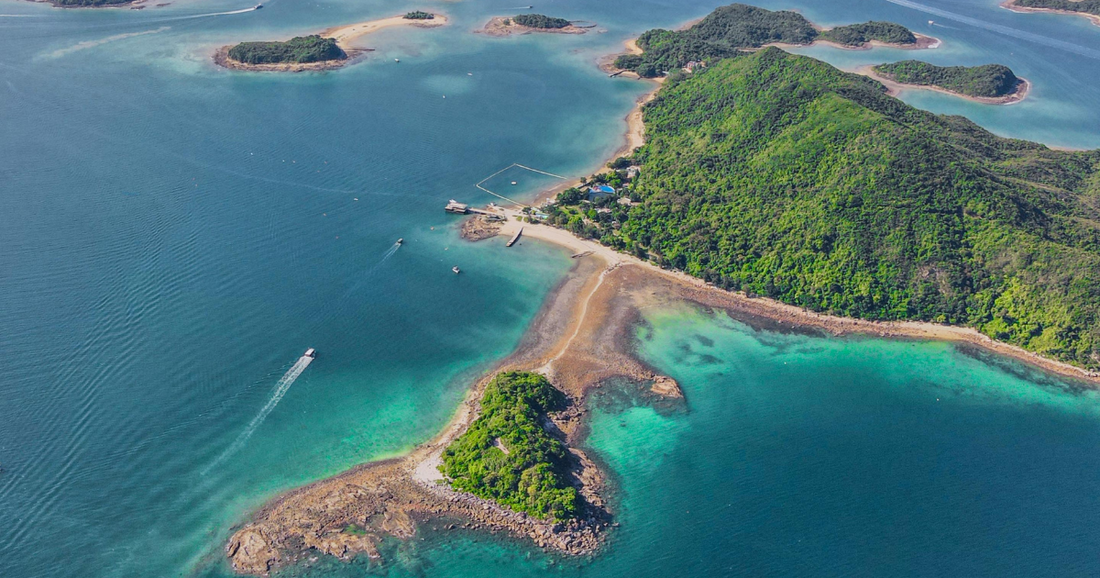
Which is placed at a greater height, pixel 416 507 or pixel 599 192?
pixel 599 192

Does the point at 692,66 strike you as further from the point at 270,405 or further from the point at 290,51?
the point at 270,405

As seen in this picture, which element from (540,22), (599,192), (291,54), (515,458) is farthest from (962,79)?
(291,54)

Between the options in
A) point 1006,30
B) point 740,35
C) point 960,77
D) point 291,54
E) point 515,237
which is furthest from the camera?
point 1006,30

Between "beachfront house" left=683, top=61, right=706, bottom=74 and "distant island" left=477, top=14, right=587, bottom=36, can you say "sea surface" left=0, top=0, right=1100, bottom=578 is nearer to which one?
"beachfront house" left=683, top=61, right=706, bottom=74

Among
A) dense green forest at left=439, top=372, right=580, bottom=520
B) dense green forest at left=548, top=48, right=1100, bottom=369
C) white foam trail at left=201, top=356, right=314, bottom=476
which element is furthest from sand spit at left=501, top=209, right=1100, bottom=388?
white foam trail at left=201, top=356, right=314, bottom=476

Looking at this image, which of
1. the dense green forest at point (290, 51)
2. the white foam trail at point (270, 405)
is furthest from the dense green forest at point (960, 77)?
the white foam trail at point (270, 405)

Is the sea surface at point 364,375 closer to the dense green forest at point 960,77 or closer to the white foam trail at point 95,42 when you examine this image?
the dense green forest at point 960,77
